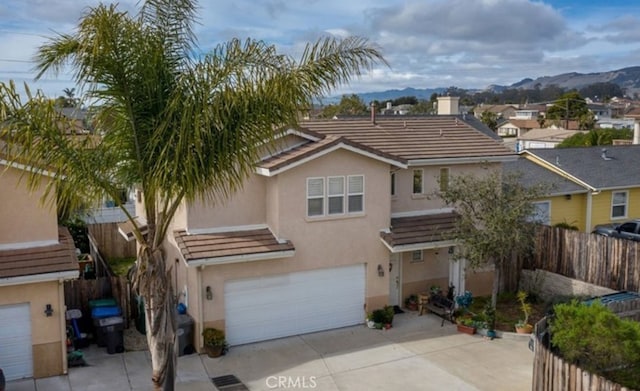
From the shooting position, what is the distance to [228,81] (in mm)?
10008

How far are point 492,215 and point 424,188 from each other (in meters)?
3.31

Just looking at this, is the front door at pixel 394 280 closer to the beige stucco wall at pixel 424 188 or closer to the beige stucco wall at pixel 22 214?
the beige stucco wall at pixel 424 188

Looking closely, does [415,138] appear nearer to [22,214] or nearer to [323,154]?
[323,154]

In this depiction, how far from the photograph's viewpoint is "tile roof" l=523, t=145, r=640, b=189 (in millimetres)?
26495

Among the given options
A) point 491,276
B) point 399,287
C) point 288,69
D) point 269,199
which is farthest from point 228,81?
point 491,276

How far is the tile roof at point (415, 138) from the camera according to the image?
789 inches

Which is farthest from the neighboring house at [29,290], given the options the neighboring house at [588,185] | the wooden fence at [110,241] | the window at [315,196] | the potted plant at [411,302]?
the neighboring house at [588,185]

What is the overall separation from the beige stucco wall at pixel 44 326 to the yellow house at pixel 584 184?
18813 millimetres

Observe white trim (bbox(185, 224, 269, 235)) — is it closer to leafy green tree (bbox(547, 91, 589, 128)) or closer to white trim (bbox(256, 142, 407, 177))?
white trim (bbox(256, 142, 407, 177))

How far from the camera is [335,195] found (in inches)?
692

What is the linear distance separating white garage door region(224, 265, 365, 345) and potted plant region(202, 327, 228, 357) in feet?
2.26

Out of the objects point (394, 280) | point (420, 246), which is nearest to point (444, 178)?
point (420, 246)

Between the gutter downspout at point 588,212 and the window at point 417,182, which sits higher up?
the window at point 417,182

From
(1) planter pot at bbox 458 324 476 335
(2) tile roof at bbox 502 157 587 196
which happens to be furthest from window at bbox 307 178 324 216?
(2) tile roof at bbox 502 157 587 196
